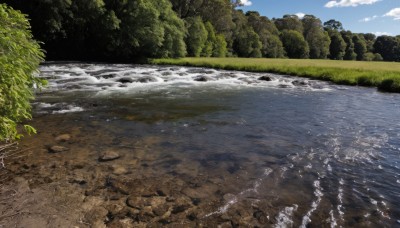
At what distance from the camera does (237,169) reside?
26.6 feet

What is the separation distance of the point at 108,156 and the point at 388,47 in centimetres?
14712

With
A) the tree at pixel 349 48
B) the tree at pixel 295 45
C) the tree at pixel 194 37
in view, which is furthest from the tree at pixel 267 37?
the tree at pixel 349 48

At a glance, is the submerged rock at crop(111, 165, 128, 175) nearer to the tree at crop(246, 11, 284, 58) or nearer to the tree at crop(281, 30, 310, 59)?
the tree at crop(246, 11, 284, 58)

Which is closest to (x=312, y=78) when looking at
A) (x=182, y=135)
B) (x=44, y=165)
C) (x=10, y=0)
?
(x=182, y=135)

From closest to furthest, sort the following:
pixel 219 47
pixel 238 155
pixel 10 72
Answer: pixel 10 72 < pixel 238 155 < pixel 219 47

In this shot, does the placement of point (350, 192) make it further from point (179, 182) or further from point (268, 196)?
point (179, 182)

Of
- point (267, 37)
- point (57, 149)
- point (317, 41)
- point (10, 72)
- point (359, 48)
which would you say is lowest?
point (57, 149)

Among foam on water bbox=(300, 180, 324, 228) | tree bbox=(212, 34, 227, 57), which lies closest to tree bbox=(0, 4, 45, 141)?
foam on water bbox=(300, 180, 324, 228)

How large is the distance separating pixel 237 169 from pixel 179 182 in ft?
→ 5.67

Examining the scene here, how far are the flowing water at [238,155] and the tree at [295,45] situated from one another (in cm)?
8049

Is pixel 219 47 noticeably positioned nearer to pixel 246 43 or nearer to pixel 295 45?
pixel 246 43

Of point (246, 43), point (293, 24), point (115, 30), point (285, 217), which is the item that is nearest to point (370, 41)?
point (293, 24)

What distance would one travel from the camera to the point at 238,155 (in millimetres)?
9102

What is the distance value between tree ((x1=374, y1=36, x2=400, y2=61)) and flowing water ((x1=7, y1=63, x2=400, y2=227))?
427 ft
